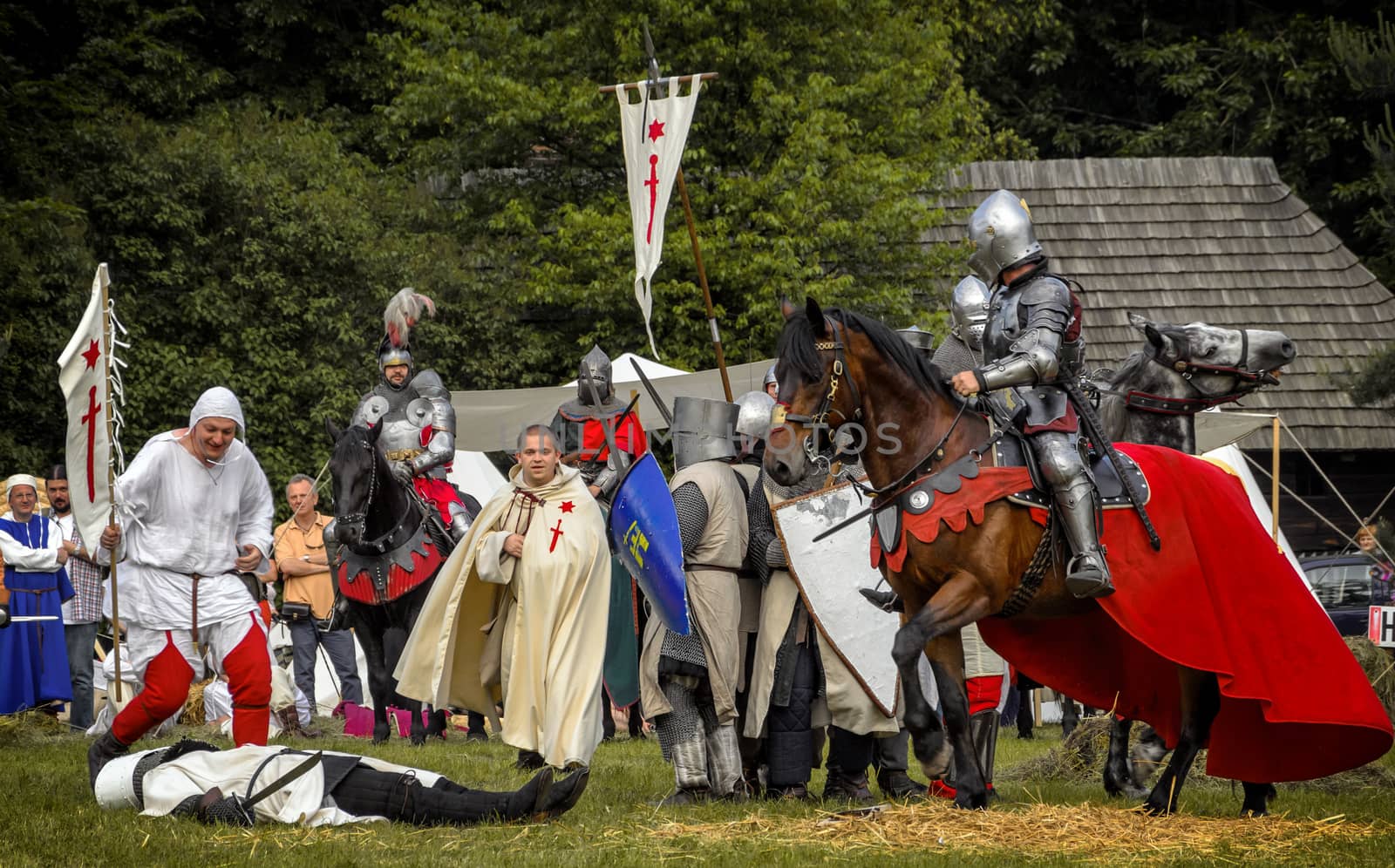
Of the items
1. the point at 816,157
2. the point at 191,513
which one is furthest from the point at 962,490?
the point at 816,157

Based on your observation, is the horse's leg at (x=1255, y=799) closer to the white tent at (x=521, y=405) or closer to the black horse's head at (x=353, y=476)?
the black horse's head at (x=353, y=476)

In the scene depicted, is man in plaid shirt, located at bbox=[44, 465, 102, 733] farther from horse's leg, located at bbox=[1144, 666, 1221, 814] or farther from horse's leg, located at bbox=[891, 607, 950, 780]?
horse's leg, located at bbox=[1144, 666, 1221, 814]

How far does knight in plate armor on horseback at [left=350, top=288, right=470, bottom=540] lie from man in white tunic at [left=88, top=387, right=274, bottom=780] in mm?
3677

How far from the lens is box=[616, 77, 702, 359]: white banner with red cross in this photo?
1048 cm

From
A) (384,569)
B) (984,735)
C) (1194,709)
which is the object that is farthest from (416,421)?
(1194,709)

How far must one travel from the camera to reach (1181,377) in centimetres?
844

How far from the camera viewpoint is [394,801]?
665cm

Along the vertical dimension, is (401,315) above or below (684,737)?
above

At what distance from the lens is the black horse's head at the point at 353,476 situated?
10.7 m

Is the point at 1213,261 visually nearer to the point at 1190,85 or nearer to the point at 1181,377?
the point at 1190,85

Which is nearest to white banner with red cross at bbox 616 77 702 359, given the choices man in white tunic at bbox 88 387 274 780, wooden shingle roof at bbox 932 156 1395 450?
man in white tunic at bbox 88 387 274 780

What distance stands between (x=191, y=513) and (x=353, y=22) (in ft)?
66.0

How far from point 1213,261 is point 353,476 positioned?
624 inches

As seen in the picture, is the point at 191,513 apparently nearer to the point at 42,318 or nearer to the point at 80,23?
the point at 42,318
